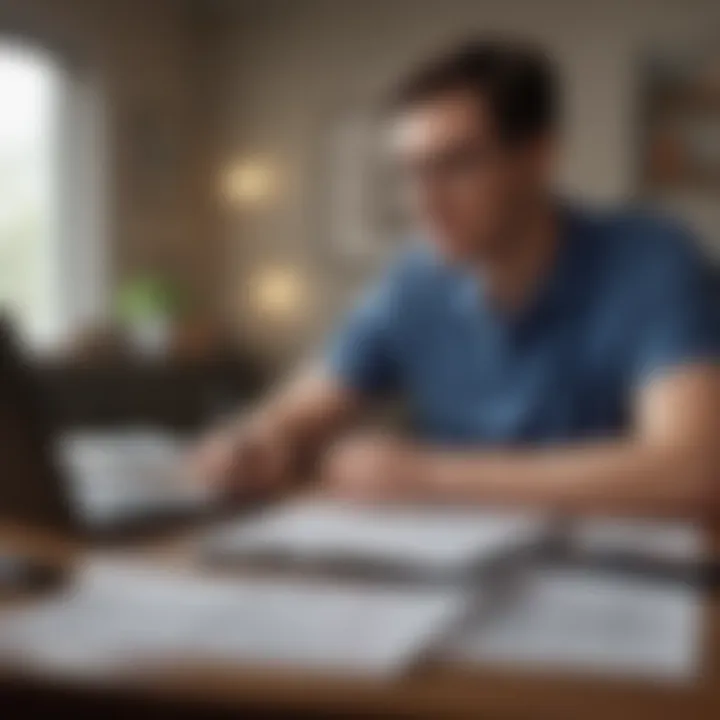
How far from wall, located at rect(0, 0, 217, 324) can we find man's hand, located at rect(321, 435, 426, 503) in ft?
0.30

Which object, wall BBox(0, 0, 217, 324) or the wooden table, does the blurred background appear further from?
the wooden table

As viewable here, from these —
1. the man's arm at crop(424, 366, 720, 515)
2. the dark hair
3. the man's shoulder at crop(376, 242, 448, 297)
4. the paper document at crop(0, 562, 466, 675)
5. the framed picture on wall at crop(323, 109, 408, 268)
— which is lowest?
the paper document at crop(0, 562, 466, 675)

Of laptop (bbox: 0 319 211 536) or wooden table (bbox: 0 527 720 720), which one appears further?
laptop (bbox: 0 319 211 536)

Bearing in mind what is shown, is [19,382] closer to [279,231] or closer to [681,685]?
[279,231]

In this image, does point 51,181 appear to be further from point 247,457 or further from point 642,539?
point 642,539

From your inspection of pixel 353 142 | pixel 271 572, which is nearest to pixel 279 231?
pixel 353 142

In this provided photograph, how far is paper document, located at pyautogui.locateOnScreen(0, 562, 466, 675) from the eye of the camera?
488 mm

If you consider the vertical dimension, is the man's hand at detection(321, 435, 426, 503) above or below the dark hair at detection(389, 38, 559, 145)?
below

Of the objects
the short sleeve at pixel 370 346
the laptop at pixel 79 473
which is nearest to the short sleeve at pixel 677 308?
the short sleeve at pixel 370 346

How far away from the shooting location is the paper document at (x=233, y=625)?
1.60 feet

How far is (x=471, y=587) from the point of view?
530mm

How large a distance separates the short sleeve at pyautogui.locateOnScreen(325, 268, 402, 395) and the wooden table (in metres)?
0.13

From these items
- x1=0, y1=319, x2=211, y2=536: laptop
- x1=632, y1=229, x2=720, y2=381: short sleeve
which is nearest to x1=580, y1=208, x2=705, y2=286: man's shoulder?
x1=632, y1=229, x2=720, y2=381: short sleeve

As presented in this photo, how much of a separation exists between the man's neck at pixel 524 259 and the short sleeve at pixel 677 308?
0.04 meters
